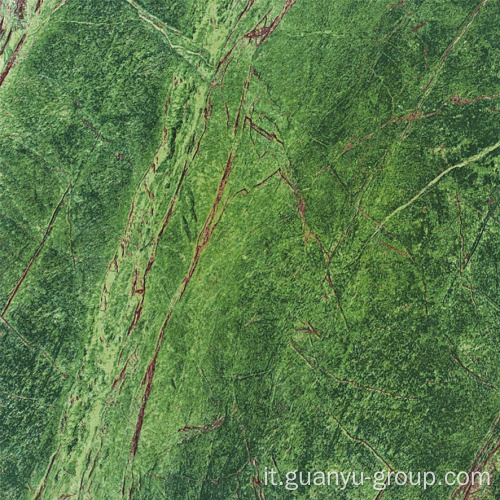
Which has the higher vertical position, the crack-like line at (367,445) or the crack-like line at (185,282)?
the crack-like line at (185,282)

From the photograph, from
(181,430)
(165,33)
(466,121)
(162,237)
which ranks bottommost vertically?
(181,430)

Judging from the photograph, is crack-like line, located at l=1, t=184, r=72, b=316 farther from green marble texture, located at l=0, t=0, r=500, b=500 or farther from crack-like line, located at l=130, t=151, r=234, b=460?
crack-like line, located at l=130, t=151, r=234, b=460

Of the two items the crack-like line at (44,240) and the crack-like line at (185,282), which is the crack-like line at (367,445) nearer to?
the crack-like line at (185,282)

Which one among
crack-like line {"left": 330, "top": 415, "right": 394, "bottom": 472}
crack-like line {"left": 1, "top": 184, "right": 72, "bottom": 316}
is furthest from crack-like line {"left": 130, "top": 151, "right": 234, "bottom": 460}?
crack-like line {"left": 330, "top": 415, "right": 394, "bottom": 472}

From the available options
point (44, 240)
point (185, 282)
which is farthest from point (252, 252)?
point (44, 240)

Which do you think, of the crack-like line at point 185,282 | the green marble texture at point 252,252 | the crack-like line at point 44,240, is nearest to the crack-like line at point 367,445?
the green marble texture at point 252,252

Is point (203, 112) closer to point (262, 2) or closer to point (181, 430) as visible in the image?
point (262, 2)

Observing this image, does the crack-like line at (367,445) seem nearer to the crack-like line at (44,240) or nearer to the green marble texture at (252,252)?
the green marble texture at (252,252)

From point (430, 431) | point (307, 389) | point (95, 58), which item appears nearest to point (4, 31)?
point (95, 58)
